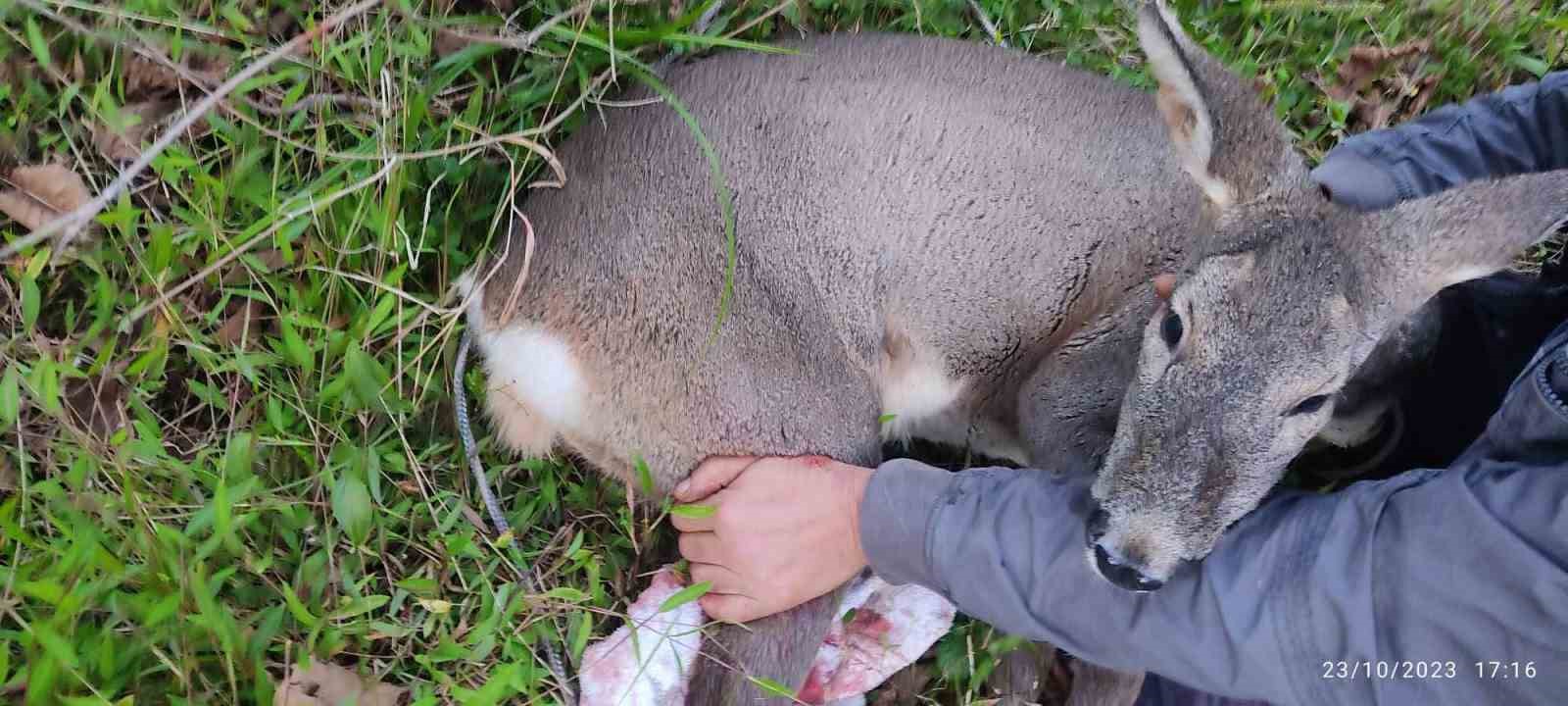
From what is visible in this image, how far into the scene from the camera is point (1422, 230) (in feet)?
6.50

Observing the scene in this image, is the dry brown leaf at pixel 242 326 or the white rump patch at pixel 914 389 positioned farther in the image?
the white rump patch at pixel 914 389

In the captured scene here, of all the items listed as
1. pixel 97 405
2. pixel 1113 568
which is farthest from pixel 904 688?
pixel 97 405

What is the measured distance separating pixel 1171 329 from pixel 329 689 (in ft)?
6.72

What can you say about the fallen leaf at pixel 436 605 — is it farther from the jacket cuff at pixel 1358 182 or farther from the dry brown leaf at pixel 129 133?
the jacket cuff at pixel 1358 182

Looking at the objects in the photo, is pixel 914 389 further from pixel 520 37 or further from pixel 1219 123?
pixel 520 37

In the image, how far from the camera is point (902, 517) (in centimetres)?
235

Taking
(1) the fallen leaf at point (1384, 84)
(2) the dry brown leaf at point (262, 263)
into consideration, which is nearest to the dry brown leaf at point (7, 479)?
(2) the dry brown leaf at point (262, 263)

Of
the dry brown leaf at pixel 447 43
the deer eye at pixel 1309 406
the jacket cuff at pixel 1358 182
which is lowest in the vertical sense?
the deer eye at pixel 1309 406

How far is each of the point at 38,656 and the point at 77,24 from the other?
4.51 feet

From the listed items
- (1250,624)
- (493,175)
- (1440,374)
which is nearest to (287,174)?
(493,175)

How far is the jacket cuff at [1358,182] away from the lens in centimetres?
246

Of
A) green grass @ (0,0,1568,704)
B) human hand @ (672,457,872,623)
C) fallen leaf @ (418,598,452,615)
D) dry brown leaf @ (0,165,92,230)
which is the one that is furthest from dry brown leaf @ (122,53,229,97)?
human hand @ (672,457,872,623)

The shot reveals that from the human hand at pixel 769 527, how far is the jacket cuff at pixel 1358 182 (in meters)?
1.39

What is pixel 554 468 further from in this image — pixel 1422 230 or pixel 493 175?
pixel 1422 230
